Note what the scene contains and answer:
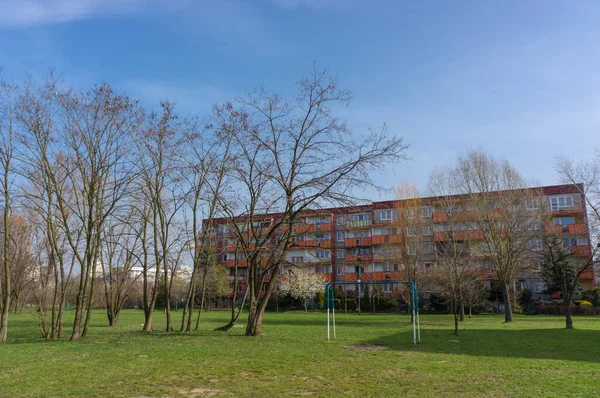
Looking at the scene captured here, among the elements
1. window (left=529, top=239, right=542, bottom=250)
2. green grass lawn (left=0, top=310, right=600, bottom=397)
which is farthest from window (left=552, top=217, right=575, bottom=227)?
green grass lawn (left=0, top=310, right=600, bottom=397)

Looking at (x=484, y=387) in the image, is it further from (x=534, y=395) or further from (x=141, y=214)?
(x=141, y=214)

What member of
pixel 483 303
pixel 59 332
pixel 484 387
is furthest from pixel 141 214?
pixel 483 303

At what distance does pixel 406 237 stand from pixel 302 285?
908 inches

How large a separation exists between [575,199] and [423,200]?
22116 mm

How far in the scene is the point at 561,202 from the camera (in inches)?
2084

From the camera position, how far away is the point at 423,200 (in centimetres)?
4166

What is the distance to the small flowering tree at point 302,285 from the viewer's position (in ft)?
191

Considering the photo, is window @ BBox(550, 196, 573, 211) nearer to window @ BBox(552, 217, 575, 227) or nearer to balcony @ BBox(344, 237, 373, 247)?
window @ BBox(552, 217, 575, 227)

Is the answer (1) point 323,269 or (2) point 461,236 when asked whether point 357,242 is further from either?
(2) point 461,236

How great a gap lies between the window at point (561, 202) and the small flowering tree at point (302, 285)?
2929cm

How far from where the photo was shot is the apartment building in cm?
2550

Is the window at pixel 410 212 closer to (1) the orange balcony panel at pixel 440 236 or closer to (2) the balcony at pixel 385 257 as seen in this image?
(1) the orange balcony panel at pixel 440 236

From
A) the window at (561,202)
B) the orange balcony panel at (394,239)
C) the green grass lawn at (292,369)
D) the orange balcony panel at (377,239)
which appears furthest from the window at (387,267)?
the green grass lawn at (292,369)

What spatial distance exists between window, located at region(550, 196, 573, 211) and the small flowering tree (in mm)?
29293
